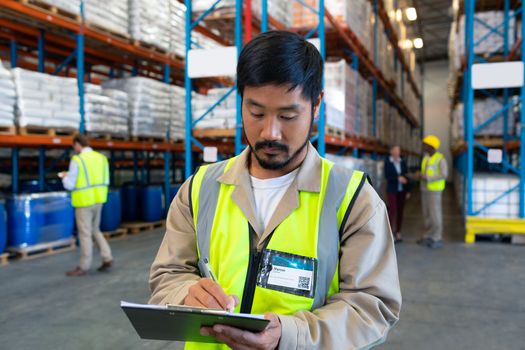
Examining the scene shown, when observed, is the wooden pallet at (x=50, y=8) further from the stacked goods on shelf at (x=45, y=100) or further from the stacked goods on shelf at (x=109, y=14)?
the stacked goods on shelf at (x=45, y=100)

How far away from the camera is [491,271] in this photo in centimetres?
592

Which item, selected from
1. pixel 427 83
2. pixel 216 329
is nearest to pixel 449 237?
pixel 216 329

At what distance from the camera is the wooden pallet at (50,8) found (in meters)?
6.66

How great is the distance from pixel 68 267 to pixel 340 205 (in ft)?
18.7

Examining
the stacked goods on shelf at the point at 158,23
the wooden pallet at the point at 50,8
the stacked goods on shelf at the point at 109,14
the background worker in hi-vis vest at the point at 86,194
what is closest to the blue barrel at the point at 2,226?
the background worker in hi-vis vest at the point at 86,194

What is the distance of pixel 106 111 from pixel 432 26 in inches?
813

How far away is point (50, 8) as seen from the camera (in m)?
6.99

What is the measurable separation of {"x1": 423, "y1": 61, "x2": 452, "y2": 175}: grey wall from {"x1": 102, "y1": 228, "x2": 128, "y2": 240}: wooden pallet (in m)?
22.3

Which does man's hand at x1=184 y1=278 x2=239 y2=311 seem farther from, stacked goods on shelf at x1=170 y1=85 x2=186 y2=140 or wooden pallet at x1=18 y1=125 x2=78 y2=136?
stacked goods on shelf at x1=170 y1=85 x2=186 y2=140

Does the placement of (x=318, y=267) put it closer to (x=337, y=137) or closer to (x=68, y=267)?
(x=68, y=267)

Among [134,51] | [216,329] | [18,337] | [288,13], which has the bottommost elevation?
[18,337]

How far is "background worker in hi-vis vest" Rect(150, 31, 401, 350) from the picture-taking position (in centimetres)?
124

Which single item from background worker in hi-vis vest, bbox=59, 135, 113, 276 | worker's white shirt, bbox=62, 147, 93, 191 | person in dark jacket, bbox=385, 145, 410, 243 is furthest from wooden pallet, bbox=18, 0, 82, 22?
person in dark jacket, bbox=385, 145, 410, 243

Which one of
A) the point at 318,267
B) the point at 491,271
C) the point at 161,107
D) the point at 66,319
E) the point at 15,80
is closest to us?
the point at 318,267
